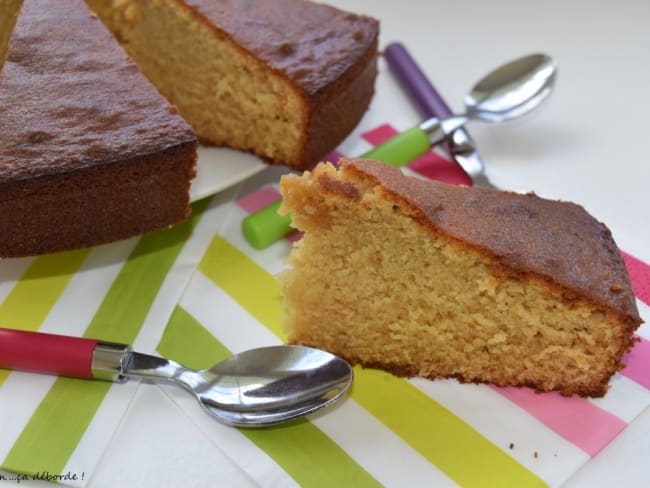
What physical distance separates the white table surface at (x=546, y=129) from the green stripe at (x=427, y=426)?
210 mm

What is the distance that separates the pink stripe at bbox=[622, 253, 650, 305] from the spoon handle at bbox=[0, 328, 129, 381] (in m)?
1.57

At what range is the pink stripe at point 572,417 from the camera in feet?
6.38

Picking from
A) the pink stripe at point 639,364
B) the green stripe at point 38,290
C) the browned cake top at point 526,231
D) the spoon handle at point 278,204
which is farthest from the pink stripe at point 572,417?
the green stripe at point 38,290

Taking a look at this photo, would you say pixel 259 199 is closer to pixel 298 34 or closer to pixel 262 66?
pixel 262 66

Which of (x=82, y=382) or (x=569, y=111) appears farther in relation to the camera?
(x=569, y=111)

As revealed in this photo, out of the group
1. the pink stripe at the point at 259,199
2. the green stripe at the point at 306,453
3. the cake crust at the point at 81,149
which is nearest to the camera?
the green stripe at the point at 306,453

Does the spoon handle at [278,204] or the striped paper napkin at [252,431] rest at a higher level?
the spoon handle at [278,204]

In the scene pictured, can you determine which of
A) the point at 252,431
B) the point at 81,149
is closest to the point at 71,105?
the point at 81,149

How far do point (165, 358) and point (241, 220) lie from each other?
2.17ft

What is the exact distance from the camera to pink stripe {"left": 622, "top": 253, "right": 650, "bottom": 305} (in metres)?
2.30

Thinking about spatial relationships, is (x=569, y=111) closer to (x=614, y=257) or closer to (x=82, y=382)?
(x=614, y=257)

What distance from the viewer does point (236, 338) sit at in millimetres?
2189

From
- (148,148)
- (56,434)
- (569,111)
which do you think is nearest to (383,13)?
(569,111)

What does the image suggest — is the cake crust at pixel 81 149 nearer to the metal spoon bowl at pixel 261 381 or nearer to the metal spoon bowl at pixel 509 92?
the metal spoon bowl at pixel 261 381
